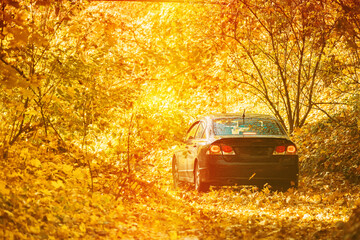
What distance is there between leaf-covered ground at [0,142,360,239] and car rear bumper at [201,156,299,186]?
322 mm

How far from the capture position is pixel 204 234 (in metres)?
8.40

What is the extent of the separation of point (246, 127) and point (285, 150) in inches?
37.5

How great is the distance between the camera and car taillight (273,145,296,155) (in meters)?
12.0

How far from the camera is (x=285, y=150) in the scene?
12.1 meters

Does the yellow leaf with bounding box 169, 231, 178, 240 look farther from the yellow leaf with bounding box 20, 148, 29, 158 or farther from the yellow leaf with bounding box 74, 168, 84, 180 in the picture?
the yellow leaf with bounding box 20, 148, 29, 158

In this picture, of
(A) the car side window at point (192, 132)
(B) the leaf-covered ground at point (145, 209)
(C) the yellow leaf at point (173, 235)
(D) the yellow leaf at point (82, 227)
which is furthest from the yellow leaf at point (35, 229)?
(A) the car side window at point (192, 132)

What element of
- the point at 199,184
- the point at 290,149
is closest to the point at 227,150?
the point at 199,184

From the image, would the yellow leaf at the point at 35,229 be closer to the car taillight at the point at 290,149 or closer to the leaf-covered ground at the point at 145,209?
the leaf-covered ground at the point at 145,209

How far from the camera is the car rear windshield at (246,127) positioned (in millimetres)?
12336

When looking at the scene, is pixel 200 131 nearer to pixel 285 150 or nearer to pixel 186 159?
pixel 186 159

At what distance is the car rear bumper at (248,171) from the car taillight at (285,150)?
102 millimetres

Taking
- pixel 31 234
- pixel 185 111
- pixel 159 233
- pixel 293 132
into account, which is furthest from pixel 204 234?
pixel 185 111

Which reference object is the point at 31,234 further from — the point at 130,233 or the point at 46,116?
the point at 46,116

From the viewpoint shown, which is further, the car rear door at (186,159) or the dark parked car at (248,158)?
the car rear door at (186,159)
